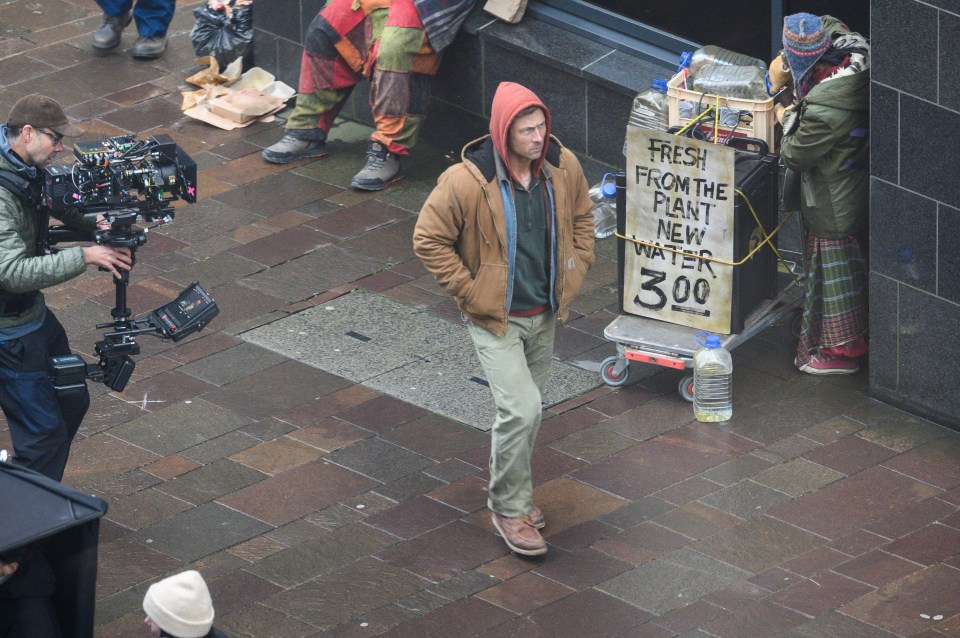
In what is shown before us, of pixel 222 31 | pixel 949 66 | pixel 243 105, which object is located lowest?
pixel 243 105

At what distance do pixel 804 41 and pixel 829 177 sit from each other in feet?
2.33

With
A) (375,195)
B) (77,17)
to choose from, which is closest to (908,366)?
(375,195)

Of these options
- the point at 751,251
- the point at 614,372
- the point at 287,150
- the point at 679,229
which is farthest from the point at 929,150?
the point at 287,150

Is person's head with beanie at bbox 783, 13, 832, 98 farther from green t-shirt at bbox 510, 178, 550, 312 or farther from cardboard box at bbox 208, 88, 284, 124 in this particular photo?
cardboard box at bbox 208, 88, 284, 124

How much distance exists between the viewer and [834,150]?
322 inches

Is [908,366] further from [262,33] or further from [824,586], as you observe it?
[262,33]

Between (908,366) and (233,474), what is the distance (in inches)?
130

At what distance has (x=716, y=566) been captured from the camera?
7082 mm

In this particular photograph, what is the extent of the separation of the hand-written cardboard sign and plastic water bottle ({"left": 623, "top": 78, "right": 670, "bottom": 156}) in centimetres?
62

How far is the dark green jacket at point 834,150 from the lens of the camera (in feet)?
26.3

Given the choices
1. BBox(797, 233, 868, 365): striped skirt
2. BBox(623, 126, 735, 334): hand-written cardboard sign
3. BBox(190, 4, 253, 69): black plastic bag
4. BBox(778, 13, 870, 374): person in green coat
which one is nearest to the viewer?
BBox(778, 13, 870, 374): person in green coat

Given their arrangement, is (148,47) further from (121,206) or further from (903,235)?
(903,235)

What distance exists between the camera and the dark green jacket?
8023 mm

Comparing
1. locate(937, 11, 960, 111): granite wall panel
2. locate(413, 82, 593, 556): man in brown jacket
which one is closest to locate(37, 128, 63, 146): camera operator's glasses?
locate(413, 82, 593, 556): man in brown jacket
